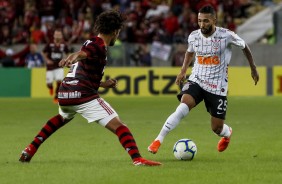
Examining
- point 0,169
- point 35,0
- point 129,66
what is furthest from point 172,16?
point 0,169

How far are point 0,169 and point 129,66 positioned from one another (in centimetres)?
1848

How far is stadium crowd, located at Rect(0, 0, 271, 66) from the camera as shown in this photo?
29812 millimetres

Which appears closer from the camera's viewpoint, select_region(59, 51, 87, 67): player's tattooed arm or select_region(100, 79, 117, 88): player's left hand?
select_region(59, 51, 87, 67): player's tattooed arm

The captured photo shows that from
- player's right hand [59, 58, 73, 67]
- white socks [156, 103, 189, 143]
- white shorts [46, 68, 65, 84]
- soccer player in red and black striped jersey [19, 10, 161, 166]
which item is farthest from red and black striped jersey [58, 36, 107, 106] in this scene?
white shorts [46, 68, 65, 84]

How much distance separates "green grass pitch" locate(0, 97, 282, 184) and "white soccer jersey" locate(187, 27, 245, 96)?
944 mm

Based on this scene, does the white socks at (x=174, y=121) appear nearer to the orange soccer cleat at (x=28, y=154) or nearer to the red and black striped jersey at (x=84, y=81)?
the red and black striped jersey at (x=84, y=81)

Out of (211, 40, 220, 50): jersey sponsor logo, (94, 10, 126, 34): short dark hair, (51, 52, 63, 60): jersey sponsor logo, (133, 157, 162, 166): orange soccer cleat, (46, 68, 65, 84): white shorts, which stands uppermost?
(94, 10, 126, 34): short dark hair

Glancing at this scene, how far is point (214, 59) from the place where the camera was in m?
11.2

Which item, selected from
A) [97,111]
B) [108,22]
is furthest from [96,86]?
[108,22]

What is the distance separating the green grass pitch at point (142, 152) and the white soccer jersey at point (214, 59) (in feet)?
3.10

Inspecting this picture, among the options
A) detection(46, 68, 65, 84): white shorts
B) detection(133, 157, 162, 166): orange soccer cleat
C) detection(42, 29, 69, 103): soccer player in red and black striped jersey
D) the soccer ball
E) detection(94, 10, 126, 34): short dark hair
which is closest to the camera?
detection(133, 157, 162, 166): orange soccer cleat

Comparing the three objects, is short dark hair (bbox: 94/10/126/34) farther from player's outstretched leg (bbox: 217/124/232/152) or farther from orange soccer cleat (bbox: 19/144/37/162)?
player's outstretched leg (bbox: 217/124/232/152)

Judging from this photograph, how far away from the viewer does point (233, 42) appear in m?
11.2

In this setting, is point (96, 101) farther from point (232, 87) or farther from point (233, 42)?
point (232, 87)
